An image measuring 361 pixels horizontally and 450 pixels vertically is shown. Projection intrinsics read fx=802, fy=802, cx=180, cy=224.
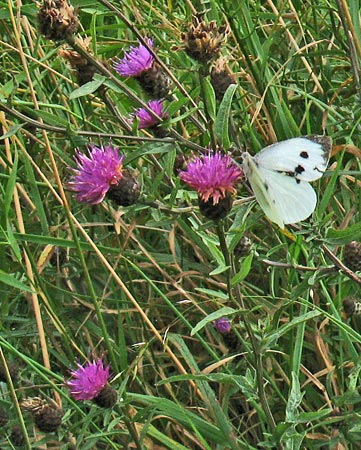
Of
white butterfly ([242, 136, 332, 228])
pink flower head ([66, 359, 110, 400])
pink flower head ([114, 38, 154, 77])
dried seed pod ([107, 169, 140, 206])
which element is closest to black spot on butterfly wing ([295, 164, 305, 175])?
white butterfly ([242, 136, 332, 228])

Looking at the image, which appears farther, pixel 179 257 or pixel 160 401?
pixel 179 257

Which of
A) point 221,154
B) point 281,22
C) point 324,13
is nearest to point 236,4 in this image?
point 281,22

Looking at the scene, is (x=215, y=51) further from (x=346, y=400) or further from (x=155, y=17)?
(x=155, y=17)

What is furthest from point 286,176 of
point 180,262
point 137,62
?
point 180,262

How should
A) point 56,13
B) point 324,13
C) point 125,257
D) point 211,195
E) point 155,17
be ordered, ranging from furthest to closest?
point 324,13
point 155,17
point 125,257
point 56,13
point 211,195

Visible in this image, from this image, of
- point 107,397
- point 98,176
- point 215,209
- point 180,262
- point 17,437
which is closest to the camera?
point 215,209

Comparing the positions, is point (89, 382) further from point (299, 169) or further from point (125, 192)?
point (299, 169)
